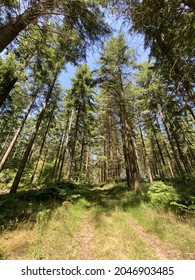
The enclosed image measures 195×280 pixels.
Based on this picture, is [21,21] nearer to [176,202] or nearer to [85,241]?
[85,241]

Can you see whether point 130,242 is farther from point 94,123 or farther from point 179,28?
point 94,123

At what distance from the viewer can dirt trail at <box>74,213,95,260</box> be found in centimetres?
423

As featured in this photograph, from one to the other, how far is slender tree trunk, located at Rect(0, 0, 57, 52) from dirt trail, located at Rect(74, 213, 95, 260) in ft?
19.5

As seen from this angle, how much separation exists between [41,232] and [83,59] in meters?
7.14

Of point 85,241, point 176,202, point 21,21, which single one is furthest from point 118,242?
point 21,21

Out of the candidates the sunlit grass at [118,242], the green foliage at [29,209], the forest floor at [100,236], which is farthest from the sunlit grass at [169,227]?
the green foliage at [29,209]

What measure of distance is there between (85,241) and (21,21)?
708 cm

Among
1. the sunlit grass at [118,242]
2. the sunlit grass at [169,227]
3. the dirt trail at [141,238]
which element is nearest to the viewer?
the sunlit grass at [118,242]

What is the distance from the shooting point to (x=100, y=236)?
5258 mm

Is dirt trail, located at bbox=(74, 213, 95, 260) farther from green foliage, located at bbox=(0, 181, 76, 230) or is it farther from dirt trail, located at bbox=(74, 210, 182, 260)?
green foliage, located at bbox=(0, 181, 76, 230)

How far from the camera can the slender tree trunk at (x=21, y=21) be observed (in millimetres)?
4562

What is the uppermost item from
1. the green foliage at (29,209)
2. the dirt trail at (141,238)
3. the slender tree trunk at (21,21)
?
the slender tree trunk at (21,21)

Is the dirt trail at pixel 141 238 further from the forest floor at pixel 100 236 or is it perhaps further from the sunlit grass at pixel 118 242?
the sunlit grass at pixel 118 242
